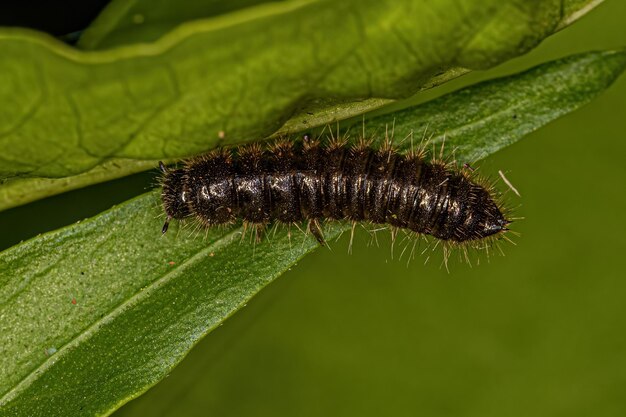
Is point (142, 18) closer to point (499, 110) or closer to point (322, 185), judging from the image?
point (322, 185)

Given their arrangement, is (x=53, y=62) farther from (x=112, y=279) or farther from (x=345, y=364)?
(x=345, y=364)

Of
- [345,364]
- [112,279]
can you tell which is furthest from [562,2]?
[112,279]

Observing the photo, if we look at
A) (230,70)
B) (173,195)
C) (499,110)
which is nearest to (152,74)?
(230,70)

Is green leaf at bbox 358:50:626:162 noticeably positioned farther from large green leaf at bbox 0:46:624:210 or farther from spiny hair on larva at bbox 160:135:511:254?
spiny hair on larva at bbox 160:135:511:254

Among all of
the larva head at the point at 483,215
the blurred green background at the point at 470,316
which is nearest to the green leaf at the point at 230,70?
the blurred green background at the point at 470,316

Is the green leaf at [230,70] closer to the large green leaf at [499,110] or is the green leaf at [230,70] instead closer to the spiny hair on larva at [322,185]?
the large green leaf at [499,110]

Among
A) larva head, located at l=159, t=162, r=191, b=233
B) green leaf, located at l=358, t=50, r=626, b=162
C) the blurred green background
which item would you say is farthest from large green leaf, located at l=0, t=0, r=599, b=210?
the blurred green background
